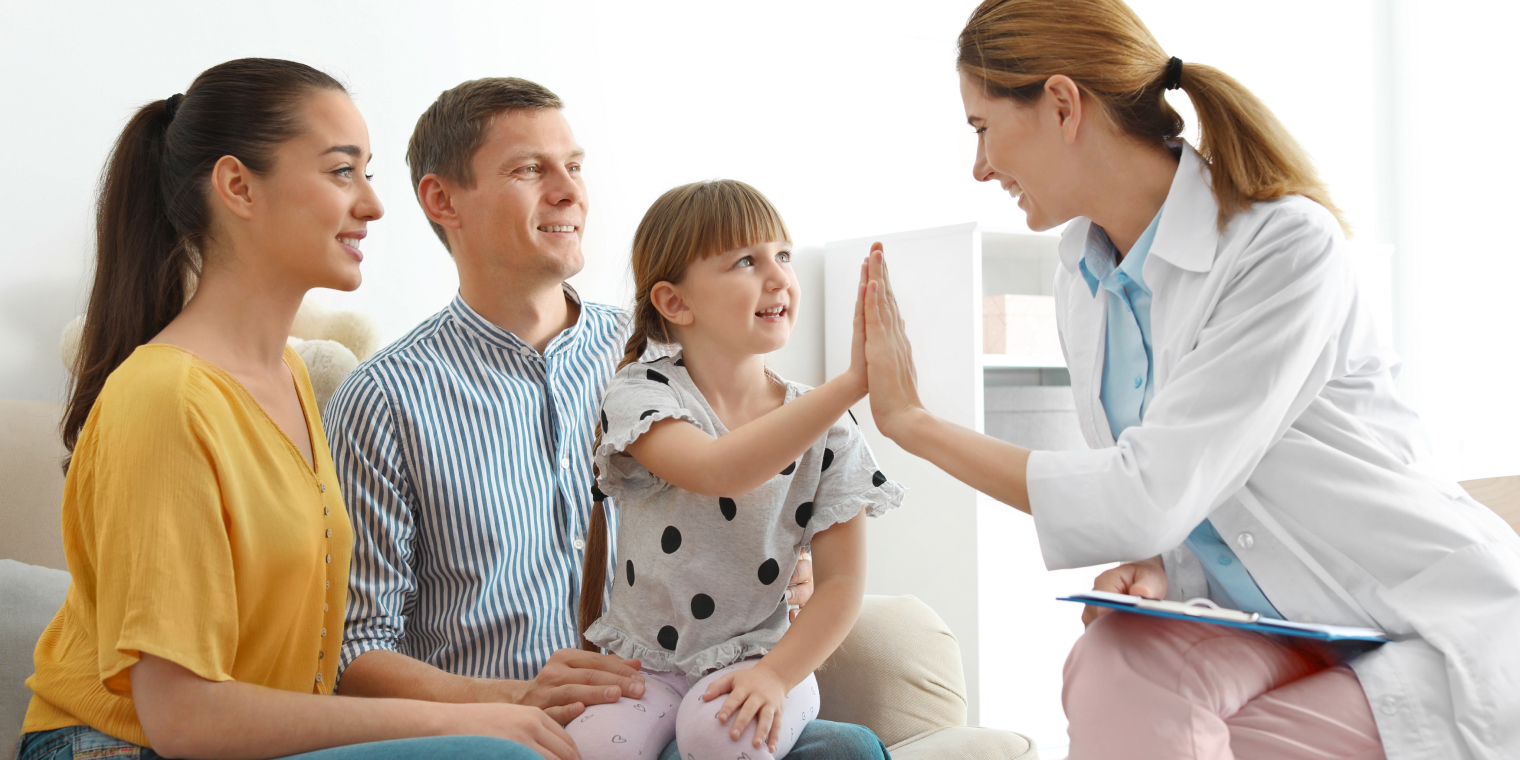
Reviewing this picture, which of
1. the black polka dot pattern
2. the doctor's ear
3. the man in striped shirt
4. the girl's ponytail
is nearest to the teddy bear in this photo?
the man in striped shirt

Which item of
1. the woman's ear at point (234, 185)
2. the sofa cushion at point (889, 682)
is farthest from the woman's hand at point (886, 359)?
the woman's ear at point (234, 185)

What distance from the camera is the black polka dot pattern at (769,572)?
1357 millimetres

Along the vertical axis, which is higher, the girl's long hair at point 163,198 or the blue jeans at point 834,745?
the girl's long hair at point 163,198

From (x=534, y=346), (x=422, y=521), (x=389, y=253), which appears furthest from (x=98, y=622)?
(x=389, y=253)

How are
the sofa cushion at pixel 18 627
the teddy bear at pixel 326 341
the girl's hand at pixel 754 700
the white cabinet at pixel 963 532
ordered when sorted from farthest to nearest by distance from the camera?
the white cabinet at pixel 963 532, the teddy bear at pixel 326 341, the sofa cushion at pixel 18 627, the girl's hand at pixel 754 700

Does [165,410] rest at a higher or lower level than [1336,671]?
higher

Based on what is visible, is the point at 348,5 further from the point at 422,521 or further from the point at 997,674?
the point at 997,674

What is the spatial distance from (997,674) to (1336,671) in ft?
5.84

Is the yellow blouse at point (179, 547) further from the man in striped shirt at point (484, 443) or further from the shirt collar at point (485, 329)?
the shirt collar at point (485, 329)

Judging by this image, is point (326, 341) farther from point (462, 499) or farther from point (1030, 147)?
point (1030, 147)

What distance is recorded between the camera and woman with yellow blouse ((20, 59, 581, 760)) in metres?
1.06

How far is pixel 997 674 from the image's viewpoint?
2.87 metres

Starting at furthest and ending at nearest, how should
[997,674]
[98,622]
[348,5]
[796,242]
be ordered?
[796,242] < [997,674] < [348,5] < [98,622]

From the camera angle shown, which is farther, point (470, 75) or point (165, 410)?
point (470, 75)
